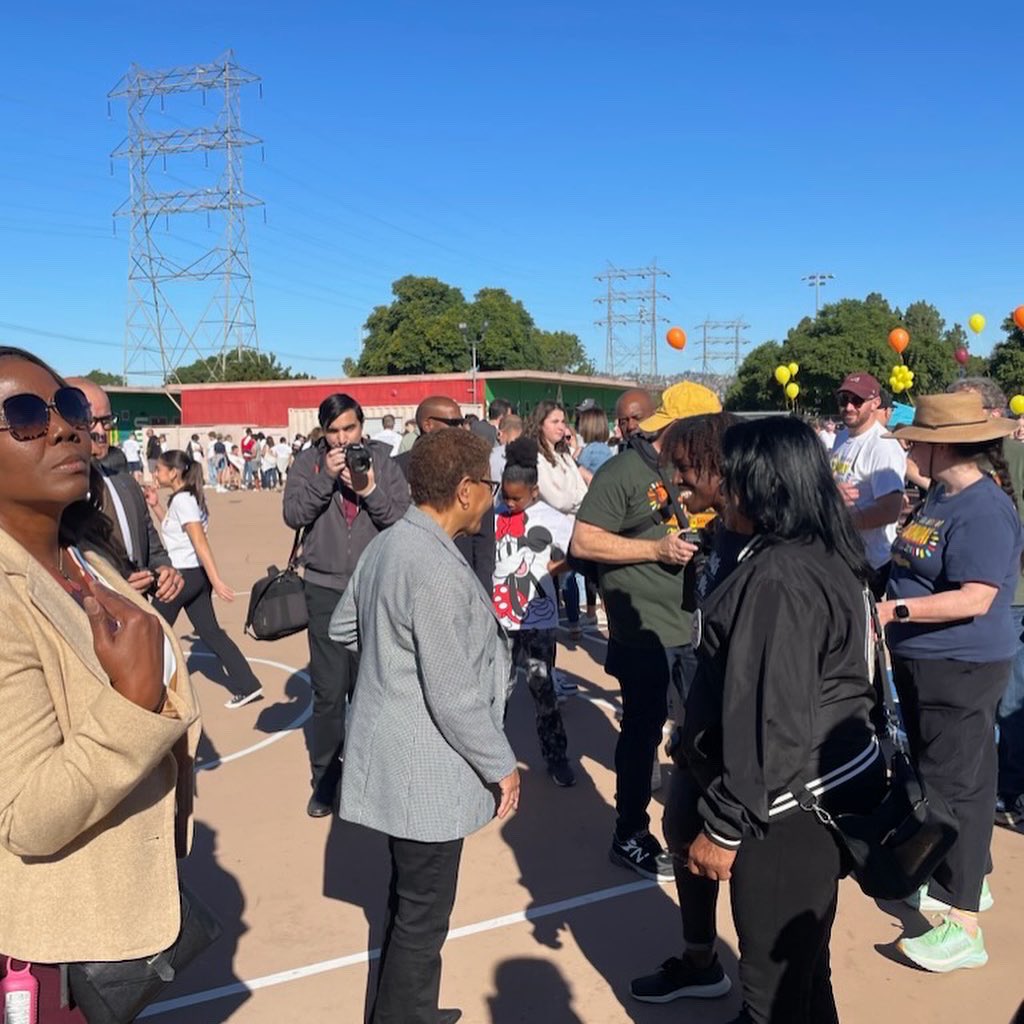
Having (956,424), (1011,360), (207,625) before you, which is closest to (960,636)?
(956,424)

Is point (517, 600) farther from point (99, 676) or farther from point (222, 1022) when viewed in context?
point (99, 676)

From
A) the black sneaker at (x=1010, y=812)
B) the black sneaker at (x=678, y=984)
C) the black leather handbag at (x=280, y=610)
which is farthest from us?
the black leather handbag at (x=280, y=610)

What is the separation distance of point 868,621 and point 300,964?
260 centimetres

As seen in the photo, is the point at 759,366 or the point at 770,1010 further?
the point at 759,366

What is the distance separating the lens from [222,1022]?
318 cm

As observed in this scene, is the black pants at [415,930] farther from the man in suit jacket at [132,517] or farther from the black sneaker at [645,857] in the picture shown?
the man in suit jacket at [132,517]

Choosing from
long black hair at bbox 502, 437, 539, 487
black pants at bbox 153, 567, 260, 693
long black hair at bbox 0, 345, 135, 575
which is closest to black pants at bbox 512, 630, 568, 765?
long black hair at bbox 502, 437, 539, 487

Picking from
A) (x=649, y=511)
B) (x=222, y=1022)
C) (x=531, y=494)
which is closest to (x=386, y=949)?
(x=222, y=1022)

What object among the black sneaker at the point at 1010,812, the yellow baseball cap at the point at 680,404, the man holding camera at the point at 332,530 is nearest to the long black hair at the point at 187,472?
the man holding camera at the point at 332,530

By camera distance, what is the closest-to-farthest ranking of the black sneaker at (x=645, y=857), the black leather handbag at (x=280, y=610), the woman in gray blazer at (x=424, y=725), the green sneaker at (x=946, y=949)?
the woman in gray blazer at (x=424, y=725) → the green sneaker at (x=946, y=949) → the black sneaker at (x=645, y=857) → the black leather handbag at (x=280, y=610)

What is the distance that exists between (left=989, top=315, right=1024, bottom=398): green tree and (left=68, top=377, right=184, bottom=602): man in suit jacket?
4445cm

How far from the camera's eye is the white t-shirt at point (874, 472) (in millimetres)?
5105

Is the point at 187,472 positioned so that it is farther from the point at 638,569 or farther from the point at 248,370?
the point at 248,370

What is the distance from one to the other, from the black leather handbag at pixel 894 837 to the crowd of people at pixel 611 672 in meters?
0.05
